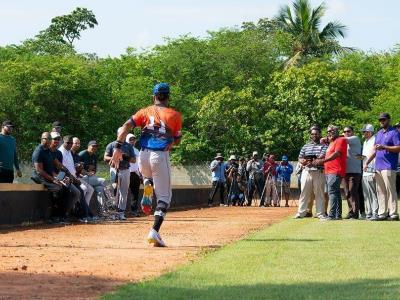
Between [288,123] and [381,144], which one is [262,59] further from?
[381,144]

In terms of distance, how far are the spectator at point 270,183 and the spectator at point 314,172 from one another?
15.0 meters

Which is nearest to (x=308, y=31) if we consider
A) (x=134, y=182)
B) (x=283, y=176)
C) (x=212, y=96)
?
(x=212, y=96)

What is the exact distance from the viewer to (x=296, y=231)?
1574 centimetres

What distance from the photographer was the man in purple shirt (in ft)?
63.5

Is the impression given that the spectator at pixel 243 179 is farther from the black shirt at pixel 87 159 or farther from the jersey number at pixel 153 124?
the jersey number at pixel 153 124

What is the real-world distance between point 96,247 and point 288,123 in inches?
1887

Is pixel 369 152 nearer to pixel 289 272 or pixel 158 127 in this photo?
pixel 158 127

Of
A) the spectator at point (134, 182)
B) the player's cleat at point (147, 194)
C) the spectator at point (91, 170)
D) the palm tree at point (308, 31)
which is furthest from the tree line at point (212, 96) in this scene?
the player's cleat at point (147, 194)

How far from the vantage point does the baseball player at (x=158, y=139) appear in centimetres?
1271

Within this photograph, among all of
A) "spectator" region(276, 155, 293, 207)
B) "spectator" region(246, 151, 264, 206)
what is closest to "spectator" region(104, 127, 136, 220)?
"spectator" region(246, 151, 264, 206)

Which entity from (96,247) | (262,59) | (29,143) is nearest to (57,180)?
(96,247)

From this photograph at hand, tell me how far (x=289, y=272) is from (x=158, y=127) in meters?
4.09

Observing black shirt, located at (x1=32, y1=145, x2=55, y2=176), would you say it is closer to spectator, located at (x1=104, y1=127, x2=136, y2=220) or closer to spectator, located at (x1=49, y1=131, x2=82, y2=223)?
spectator, located at (x1=49, y1=131, x2=82, y2=223)

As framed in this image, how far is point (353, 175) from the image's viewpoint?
20.5m
